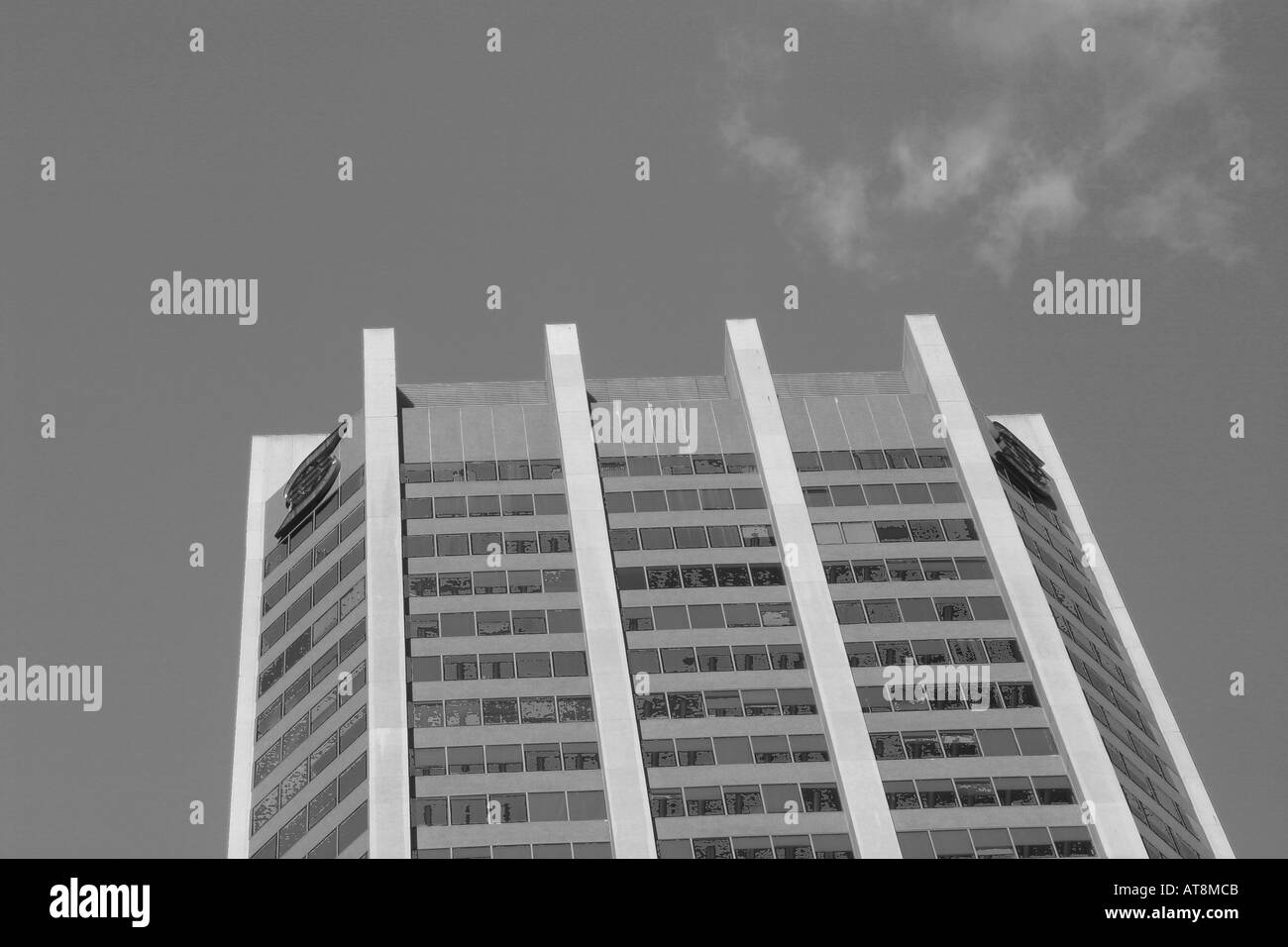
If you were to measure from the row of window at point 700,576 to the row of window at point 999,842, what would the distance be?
62.1ft

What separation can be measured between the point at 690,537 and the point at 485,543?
38.7 feet

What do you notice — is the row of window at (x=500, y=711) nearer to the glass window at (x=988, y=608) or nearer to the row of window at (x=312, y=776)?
the row of window at (x=312, y=776)

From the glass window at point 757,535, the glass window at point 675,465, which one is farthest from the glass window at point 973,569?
the glass window at point 675,465

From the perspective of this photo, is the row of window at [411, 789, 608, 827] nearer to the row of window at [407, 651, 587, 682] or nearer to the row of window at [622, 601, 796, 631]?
the row of window at [407, 651, 587, 682]

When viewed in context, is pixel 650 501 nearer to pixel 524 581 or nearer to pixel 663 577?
pixel 663 577

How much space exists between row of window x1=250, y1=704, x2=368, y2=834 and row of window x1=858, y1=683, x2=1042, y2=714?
87.2 ft

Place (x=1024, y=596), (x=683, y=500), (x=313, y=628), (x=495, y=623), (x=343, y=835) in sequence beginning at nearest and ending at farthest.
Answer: (x=343, y=835) → (x=495, y=623) → (x=1024, y=596) → (x=313, y=628) → (x=683, y=500)

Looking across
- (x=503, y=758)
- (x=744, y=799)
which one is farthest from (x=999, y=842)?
(x=503, y=758)

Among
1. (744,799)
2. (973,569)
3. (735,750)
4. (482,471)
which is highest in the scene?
(482,471)

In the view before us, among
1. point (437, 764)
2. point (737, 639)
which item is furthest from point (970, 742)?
point (437, 764)

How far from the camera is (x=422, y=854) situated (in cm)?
8331

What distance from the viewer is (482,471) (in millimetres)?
106188

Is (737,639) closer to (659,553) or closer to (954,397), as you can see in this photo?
(659,553)
